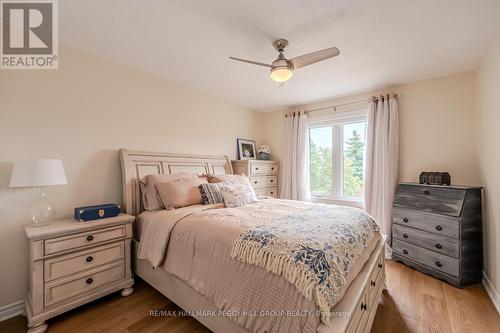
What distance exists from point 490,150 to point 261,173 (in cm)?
290

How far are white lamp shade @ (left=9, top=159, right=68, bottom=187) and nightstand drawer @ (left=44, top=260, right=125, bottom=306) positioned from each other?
Result: 801 millimetres

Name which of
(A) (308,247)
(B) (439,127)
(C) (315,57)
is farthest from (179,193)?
(B) (439,127)

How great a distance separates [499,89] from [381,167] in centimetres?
144

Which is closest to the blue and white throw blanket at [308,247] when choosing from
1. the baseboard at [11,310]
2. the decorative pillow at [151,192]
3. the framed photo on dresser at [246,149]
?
the decorative pillow at [151,192]

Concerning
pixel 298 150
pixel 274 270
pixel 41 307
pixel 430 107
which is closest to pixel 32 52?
pixel 41 307

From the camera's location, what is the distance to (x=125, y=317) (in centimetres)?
178

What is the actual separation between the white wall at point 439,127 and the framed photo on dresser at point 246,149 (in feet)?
7.49

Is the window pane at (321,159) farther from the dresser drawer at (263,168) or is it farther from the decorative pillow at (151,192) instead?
the decorative pillow at (151,192)

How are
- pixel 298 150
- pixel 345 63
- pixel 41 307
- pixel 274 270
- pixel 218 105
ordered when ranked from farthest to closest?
pixel 298 150
pixel 218 105
pixel 345 63
pixel 41 307
pixel 274 270

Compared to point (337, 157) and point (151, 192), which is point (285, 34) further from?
point (337, 157)

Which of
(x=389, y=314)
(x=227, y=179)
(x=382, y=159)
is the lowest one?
(x=389, y=314)

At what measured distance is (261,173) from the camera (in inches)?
157

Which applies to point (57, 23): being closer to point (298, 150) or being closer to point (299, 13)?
point (299, 13)

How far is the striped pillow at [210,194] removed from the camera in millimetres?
2426
